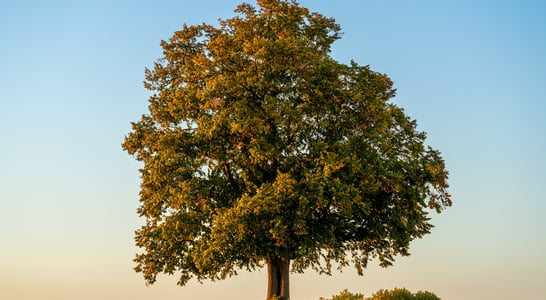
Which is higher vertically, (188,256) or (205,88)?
(205,88)

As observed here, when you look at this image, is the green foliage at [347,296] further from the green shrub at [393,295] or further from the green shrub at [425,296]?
the green shrub at [425,296]

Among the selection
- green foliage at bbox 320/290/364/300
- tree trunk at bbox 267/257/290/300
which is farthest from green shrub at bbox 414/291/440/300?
tree trunk at bbox 267/257/290/300

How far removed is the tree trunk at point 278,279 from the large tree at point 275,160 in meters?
0.07

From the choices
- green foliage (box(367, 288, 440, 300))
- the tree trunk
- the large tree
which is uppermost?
the large tree

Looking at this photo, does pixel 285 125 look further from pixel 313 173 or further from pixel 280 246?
pixel 280 246

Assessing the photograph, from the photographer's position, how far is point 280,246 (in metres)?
32.3

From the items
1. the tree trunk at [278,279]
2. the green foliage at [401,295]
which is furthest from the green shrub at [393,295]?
the tree trunk at [278,279]

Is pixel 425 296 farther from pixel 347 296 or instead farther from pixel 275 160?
pixel 275 160

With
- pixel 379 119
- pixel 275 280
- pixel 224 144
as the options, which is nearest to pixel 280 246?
pixel 275 280

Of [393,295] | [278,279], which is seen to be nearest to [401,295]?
[393,295]

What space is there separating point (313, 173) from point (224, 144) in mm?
5075

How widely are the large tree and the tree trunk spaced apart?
0.24 ft

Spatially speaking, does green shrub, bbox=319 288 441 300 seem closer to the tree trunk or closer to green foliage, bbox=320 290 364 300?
green foliage, bbox=320 290 364 300

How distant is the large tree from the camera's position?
3053cm
